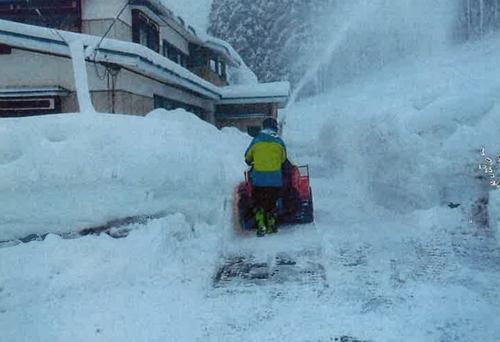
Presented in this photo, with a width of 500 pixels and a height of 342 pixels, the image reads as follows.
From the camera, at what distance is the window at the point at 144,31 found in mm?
13602

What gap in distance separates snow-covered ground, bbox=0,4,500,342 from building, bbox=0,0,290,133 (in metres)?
3.54

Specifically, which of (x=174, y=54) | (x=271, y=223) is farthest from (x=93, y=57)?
(x=174, y=54)

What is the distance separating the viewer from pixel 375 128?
1043cm

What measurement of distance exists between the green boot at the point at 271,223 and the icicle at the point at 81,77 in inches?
133

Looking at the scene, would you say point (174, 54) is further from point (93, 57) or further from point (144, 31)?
point (93, 57)

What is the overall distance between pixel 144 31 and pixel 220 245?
398 inches

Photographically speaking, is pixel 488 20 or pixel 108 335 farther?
pixel 488 20

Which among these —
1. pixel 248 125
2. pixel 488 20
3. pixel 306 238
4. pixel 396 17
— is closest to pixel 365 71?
pixel 396 17

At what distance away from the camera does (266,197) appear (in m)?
7.07

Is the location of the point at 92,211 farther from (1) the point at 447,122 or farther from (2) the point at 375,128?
(2) the point at 375,128

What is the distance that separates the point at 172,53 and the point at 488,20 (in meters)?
17.2

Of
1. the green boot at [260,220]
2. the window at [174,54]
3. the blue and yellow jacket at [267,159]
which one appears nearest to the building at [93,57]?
the window at [174,54]

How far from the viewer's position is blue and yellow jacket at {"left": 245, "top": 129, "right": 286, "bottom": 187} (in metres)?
7.06

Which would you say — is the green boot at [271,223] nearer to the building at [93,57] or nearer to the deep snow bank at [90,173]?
the deep snow bank at [90,173]
